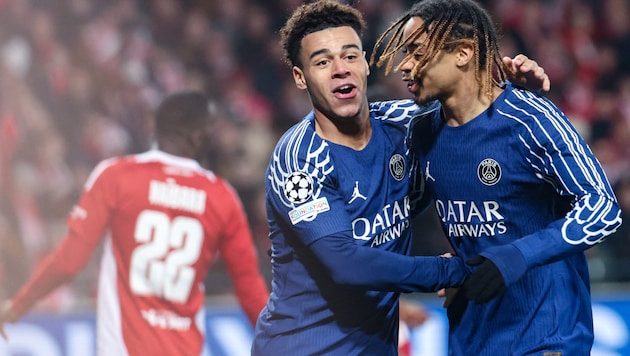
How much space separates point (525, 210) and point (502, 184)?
0.12 m

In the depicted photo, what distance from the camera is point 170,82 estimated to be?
960cm

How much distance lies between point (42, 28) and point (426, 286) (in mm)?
7319

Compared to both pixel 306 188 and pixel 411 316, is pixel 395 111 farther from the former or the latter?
pixel 411 316

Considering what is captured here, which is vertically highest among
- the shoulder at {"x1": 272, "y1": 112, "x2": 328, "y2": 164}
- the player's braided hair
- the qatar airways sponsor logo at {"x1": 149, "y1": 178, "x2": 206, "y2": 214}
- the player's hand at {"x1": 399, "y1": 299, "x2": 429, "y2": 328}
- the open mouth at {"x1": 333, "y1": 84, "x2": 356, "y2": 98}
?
the player's braided hair

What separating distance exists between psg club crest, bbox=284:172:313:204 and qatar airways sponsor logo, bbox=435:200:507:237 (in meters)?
0.52

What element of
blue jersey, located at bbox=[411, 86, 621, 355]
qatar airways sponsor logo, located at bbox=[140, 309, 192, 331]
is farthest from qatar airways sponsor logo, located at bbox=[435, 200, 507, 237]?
qatar airways sponsor logo, located at bbox=[140, 309, 192, 331]

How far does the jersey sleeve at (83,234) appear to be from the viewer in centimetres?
512

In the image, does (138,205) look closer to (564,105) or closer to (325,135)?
(325,135)

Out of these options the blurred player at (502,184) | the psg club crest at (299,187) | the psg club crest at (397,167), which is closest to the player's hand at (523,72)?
the blurred player at (502,184)

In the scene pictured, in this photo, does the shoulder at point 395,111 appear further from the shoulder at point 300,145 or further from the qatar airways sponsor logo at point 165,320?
the qatar airways sponsor logo at point 165,320

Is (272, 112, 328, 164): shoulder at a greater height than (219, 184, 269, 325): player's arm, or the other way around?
(272, 112, 328, 164): shoulder

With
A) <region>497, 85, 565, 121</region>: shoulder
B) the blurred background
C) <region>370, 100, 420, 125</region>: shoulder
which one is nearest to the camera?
<region>497, 85, 565, 121</region>: shoulder

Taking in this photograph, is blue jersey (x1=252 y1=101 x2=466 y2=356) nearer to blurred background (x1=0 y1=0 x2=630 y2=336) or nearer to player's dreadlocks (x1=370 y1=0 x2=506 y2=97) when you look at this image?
player's dreadlocks (x1=370 y1=0 x2=506 y2=97)

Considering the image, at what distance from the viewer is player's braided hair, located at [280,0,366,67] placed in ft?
11.6
